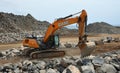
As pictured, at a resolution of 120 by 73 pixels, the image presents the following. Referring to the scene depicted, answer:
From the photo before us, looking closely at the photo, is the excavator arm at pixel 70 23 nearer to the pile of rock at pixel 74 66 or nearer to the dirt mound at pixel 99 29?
the pile of rock at pixel 74 66

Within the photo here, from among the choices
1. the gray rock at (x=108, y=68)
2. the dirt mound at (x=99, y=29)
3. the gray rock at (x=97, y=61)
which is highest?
the dirt mound at (x=99, y=29)

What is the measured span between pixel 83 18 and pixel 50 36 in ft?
8.98

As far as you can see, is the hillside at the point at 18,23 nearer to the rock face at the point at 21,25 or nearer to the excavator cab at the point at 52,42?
the rock face at the point at 21,25

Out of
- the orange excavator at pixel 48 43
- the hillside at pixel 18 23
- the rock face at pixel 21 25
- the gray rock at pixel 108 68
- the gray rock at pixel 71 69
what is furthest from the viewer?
the hillside at pixel 18 23

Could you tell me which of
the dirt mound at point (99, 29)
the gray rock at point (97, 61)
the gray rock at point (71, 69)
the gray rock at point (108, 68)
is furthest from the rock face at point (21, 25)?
the gray rock at point (108, 68)

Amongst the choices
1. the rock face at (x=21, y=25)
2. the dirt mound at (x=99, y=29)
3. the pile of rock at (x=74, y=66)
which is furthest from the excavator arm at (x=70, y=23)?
the dirt mound at (x=99, y=29)

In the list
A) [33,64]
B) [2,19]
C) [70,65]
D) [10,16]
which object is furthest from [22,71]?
[10,16]

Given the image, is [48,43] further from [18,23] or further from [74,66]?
[18,23]

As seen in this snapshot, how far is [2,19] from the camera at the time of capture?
1944 inches

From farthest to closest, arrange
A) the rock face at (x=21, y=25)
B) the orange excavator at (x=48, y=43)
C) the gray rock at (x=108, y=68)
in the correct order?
the rock face at (x=21, y=25) < the orange excavator at (x=48, y=43) < the gray rock at (x=108, y=68)

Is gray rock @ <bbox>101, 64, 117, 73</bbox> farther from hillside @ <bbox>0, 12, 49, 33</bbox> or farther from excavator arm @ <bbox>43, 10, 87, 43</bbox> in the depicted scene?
hillside @ <bbox>0, 12, 49, 33</bbox>

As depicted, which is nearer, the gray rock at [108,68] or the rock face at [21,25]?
the gray rock at [108,68]

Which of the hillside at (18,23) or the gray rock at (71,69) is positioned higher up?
the hillside at (18,23)

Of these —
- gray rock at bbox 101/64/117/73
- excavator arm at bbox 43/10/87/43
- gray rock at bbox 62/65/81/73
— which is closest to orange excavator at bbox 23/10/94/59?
excavator arm at bbox 43/10/87/43
